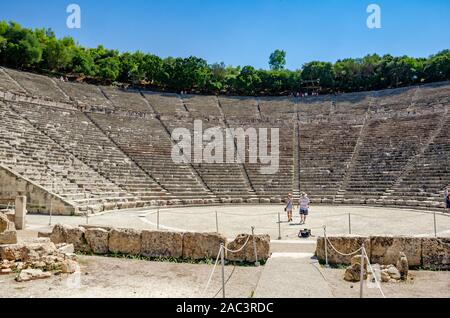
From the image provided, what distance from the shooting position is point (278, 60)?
72.2 m

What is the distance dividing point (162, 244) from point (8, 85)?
2506 centimetres

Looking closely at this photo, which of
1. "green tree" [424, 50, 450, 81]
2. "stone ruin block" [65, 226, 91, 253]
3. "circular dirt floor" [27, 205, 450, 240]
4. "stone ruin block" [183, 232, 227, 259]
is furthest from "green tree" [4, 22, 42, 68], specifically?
"green tree" [424, 50, 450, 81]

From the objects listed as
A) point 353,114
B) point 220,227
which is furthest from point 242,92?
point 220,227

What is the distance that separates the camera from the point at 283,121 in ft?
104

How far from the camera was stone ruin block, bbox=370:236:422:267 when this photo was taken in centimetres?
770

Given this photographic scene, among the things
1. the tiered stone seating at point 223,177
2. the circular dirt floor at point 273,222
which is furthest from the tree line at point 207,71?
the circular dirt floor at point 273,222

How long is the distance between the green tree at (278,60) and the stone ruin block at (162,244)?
66.9m

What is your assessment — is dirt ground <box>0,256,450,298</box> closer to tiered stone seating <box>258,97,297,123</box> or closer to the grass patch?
the grass patch

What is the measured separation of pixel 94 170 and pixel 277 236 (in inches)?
510

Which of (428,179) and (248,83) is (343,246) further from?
(248,83)

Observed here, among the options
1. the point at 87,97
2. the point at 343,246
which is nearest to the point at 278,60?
the point at 87,97

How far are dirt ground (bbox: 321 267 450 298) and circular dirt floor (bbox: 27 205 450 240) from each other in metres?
3.70
